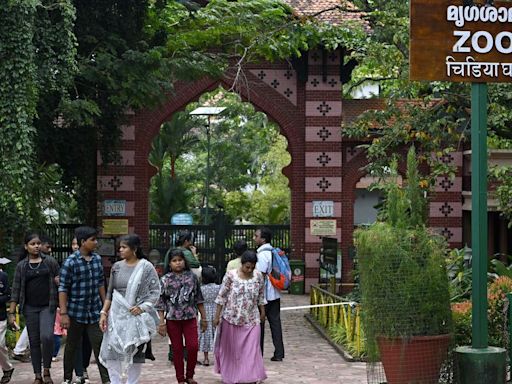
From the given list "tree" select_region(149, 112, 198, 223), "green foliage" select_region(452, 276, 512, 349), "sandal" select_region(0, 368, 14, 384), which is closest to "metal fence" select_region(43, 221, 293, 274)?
"tree" select_region(149, 112, 198, 223)

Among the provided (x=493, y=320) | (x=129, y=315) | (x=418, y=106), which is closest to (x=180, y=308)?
(x=129, y=315)

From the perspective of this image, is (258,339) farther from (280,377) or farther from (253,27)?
(253,27)

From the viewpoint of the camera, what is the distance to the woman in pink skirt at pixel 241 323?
37.5 feet

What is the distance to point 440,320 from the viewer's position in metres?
9.80

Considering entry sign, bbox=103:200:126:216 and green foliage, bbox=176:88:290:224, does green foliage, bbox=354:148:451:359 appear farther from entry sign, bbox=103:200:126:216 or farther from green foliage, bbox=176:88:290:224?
green foliage, bbox=176:88:290:224

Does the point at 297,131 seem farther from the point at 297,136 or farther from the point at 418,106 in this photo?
the point at 418,106

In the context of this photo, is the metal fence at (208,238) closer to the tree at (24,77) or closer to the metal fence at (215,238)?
the metal fence at (215,238)

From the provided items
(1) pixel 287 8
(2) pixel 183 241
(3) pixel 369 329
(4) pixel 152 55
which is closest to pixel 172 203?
(1) pixel 287 8

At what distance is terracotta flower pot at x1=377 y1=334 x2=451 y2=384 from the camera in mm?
9594

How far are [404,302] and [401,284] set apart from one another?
0.17m

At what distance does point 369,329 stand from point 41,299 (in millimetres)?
3781

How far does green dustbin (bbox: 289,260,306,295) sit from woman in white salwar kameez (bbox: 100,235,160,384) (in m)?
15.7

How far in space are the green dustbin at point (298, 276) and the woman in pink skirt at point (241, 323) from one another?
1460 centimetres

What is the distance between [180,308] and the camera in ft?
36.8
